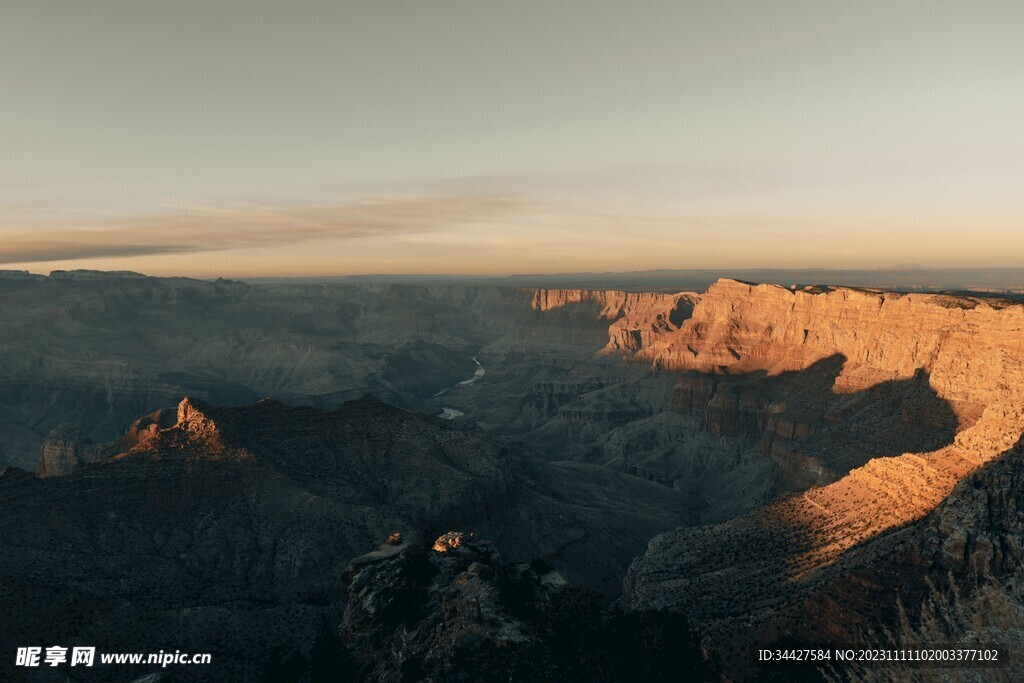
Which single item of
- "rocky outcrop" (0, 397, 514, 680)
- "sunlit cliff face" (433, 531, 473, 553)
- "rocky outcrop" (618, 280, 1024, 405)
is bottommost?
"rocky outcrop" (0, 397, 514, 680)

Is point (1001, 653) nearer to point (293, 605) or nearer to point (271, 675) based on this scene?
point (271, 675)

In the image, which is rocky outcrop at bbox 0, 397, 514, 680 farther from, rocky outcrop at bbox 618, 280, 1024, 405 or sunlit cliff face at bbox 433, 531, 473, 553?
rocky outcrop at bbox 618, 280, 1024, 405

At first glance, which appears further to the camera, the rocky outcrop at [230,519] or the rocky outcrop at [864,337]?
the rocky outcrop at [864,337]

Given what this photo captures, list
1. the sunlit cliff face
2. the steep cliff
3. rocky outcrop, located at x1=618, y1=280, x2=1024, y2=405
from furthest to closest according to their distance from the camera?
rocky outcrop, located at x1=618, y1=280, x2=1024, y2=405 < the sunlit cliff face < the steep cliff

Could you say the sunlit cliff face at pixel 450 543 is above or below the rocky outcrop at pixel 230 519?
above

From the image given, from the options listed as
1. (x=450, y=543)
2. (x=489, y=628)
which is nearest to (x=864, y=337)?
(x=450, y=543)

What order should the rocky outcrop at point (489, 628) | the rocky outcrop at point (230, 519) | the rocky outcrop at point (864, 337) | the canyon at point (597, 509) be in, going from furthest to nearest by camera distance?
1. the rocky outcrop at point (864, 337)
2. the rocky outcrop at point (230, 519)
3. the canyon at point (597, 509)
4. the rocky outcrop at point (489, 628)

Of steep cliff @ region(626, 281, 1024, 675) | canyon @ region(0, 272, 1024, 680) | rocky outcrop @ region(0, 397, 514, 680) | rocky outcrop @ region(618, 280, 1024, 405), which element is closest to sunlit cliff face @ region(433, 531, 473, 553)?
canyon @ region(0, 272, 1024, 680)

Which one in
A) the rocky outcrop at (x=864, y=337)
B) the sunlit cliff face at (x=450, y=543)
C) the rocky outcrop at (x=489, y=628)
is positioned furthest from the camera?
the rocky outcrop at (x=864, y=337)

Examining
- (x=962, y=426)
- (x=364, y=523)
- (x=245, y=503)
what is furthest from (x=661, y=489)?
(x=245, y=503)

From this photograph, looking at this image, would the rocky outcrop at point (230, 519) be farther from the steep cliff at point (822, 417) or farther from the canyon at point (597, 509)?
the steep cliff at point (822, 417)

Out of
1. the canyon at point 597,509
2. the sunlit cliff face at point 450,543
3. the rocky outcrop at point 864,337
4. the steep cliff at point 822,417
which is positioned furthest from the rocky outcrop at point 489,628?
the rocky outcrop at point 864,337
